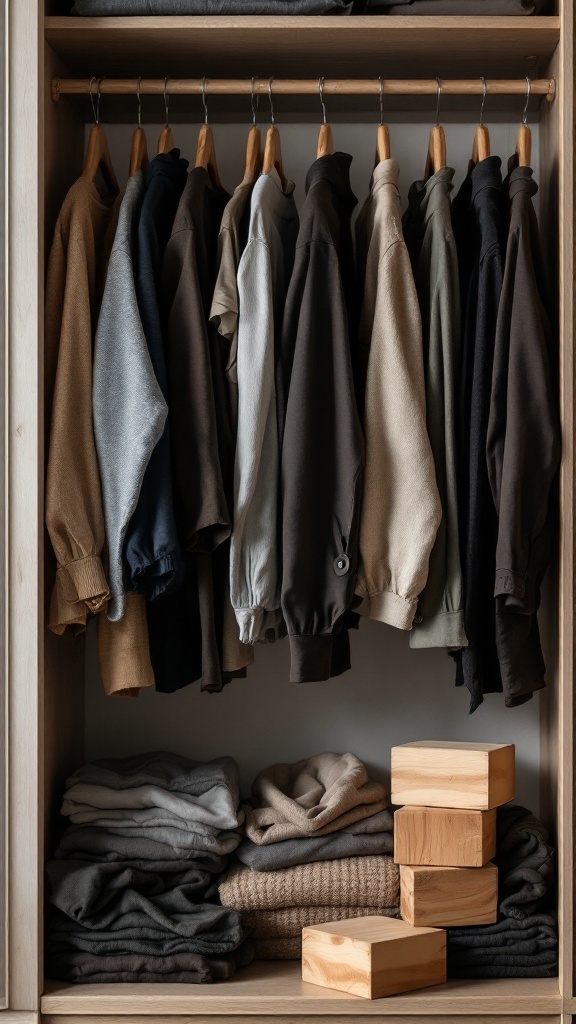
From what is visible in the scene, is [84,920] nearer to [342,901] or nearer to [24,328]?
[342,901]

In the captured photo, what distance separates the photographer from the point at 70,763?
6.86 feet

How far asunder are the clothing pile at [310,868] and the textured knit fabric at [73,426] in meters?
0.54

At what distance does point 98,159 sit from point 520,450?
100cm

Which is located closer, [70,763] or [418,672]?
[70,763]

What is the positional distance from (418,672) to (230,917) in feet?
2.24

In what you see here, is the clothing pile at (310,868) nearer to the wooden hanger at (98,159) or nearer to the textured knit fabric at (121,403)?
the textured knit fabric at (121,403)

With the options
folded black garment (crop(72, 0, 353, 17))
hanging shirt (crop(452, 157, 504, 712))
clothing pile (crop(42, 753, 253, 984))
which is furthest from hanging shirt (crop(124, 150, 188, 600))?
hanging shirt (crop(452, 157, 504, 712))

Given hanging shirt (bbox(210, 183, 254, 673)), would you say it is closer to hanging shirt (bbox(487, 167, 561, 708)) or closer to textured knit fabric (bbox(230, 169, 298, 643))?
textured knit fabric (bbox(230, 169, 298, 643))

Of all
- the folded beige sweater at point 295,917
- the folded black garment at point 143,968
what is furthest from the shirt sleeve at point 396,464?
the folded black garment at point 143,968

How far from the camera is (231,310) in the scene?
180 cm

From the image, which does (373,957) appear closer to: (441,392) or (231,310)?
(441,392)

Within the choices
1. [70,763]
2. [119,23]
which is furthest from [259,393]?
[70,763]

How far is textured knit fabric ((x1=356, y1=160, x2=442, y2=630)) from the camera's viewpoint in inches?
69.3

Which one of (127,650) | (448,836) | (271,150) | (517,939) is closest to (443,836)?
(448,836)
